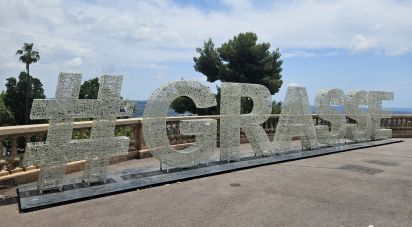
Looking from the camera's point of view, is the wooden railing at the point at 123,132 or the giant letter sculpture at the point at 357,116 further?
the giant letter sculpture at the point at 357,116

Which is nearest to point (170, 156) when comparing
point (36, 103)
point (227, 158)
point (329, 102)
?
point (227, 158)

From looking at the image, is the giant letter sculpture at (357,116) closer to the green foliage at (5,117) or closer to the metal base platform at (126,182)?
the metal base platform at (126,182)

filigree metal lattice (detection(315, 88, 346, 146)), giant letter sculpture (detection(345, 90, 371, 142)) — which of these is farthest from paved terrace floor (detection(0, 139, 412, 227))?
giant letter sculpture (detection(345, 90, 371, 142))

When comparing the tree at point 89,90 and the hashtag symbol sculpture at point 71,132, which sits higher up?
the tree at point 89,90

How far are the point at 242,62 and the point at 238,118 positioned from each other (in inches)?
915

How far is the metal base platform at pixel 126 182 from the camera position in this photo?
7547 millimetres

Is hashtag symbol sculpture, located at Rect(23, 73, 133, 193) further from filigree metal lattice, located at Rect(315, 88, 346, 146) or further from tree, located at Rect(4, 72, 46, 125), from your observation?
tree, located at Rect(4, 72, 46, 125)

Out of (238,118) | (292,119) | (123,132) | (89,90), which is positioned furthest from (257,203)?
(89,90)

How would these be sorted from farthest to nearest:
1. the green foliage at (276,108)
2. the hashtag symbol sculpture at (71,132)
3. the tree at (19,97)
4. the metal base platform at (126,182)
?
the tree at (19,97)
the green foliage at (276,108)
the hashtag symbol sculpture at (71,132)
the metal base platform at (126,182)

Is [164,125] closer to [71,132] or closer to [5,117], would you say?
[71,132]

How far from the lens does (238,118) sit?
453 inches

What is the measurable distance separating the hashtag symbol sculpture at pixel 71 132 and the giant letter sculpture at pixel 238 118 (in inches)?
121

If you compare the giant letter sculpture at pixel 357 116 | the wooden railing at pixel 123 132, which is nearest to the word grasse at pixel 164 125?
the giant letter sculpture at pixel 357 116

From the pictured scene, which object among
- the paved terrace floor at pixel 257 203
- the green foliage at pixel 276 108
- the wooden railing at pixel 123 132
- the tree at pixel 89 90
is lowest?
the paved terrace floor at pixel 257 203
